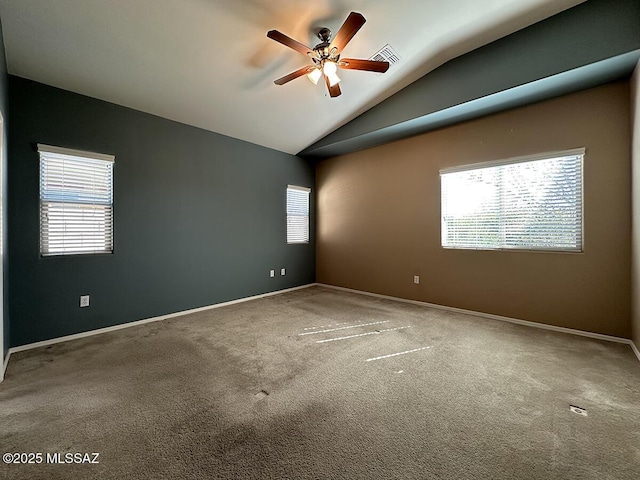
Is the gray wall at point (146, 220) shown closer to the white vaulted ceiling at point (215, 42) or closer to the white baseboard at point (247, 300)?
the white baseboard at point (247, 300)

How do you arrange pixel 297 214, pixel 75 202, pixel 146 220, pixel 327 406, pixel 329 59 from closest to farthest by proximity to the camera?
1. pixel 327 406
2. pixel 329 59
3. pixel 75 202
4. pixel 146 220
5. pixel 297 214

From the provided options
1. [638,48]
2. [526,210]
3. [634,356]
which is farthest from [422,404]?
[638,48]

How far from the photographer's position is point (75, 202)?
9.57 feet

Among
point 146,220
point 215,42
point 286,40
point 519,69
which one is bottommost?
point 146,220

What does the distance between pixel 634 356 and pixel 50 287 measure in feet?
18.9

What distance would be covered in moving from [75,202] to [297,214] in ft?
11.0

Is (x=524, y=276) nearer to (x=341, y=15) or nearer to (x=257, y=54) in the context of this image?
(x=341, y=15)

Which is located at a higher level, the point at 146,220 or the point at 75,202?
→ the point at 75,202

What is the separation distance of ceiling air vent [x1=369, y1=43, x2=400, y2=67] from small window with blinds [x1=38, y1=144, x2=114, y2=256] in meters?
3.31

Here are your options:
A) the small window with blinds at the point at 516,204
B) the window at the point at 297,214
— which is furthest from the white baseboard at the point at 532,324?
the window at the point at 297,214

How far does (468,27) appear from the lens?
2773mm

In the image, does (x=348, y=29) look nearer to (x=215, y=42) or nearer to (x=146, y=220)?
(x=215, y=42)

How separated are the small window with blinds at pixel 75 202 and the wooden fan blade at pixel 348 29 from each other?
112 inches

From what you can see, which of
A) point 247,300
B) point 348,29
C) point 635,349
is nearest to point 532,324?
point 635,349
